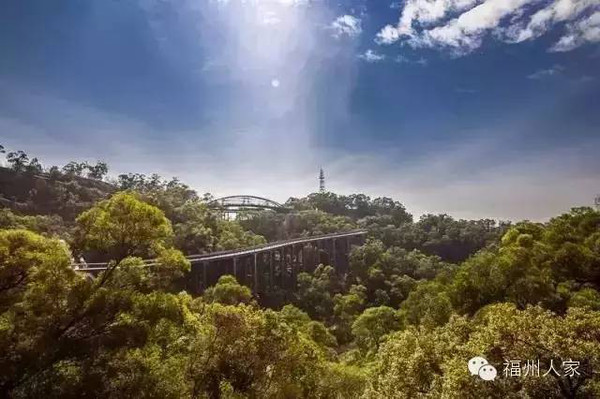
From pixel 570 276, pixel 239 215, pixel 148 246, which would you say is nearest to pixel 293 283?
pixel 239 215

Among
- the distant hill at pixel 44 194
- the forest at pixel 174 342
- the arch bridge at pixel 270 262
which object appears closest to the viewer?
the forest at pixel 174 342

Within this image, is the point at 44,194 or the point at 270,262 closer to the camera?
the point at 270,262

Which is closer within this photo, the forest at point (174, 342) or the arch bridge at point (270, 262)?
the forest at point (174, 342)

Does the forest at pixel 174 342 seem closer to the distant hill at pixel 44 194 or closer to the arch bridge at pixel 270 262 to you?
the arch bridge at pixel 270 262

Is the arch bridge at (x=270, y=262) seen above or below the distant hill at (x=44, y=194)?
below

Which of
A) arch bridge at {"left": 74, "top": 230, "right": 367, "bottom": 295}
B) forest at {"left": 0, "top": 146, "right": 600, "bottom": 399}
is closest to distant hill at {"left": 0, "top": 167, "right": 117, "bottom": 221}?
arch bridge at {"left": 74, "top": 230, "right": 367, "bottom": 295}

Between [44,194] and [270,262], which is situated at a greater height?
[44,194]

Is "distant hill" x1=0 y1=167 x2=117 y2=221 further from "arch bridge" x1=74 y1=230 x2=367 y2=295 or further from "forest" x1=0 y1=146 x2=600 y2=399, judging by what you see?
"forest" x1=0 y1=146 x2=600 y2=399

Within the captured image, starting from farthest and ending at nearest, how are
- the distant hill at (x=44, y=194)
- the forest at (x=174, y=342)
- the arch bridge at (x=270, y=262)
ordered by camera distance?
the distant hill at (x=44, y=194)
the arch bridge at (x=270, y=262)
the forest at (x=174, y=342)

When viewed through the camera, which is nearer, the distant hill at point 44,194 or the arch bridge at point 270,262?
the arch bridge at point 270,262

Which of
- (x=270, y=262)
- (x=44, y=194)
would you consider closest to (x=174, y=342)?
(x=270, y=262)

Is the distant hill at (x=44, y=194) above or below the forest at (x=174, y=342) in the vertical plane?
above

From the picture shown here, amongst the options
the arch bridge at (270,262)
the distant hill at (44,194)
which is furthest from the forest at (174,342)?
the distant hill at (44,194)

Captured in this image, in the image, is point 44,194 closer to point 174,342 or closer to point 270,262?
point 270,262
